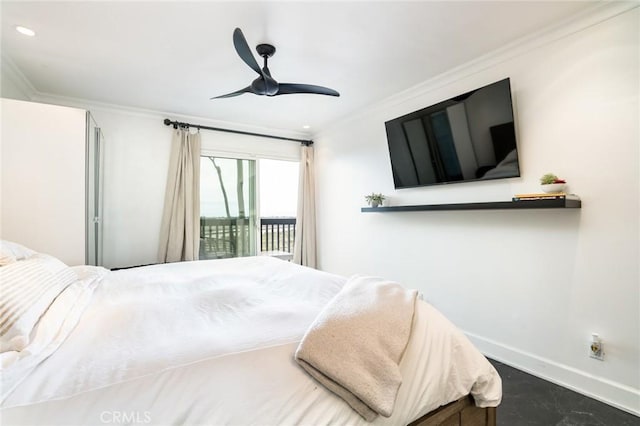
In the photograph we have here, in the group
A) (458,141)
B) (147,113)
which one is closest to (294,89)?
(458,141)

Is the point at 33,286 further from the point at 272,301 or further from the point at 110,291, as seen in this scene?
the point at 272,301

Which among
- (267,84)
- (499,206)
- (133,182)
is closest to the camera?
(267,84)

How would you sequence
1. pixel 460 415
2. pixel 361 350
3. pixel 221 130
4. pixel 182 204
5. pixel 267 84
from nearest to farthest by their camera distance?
1. pixel 361 350
2. pixel 460 415
3. pixel 267 84
4. pixel 182 204
5. pixel 221 130

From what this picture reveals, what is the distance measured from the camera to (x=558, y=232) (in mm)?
2152

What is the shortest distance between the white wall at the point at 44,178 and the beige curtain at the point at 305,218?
2.75 metres

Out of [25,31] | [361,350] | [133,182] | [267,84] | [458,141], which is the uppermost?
[25,31]

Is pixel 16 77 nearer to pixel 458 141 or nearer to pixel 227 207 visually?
pixel 227 207

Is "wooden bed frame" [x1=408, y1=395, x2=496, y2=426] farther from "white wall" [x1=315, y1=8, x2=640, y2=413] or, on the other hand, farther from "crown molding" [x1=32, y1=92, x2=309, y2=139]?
"crown molding" [x1=32, y1=92, x2=309, y2=139]

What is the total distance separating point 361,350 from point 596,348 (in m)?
1.98

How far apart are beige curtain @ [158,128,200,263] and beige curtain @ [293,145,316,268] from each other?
1501 mm

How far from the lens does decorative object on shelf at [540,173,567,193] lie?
206 centimetres

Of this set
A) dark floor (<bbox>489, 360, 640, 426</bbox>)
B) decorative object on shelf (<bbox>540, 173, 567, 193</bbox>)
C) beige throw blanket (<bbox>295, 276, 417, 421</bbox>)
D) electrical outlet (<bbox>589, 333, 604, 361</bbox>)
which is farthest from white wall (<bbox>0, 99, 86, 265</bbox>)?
electrical outlet (<bbox>589, 333, 604, 361</bbox>)

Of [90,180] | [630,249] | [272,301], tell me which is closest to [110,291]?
[272,301]

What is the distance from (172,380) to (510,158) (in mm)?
2664
